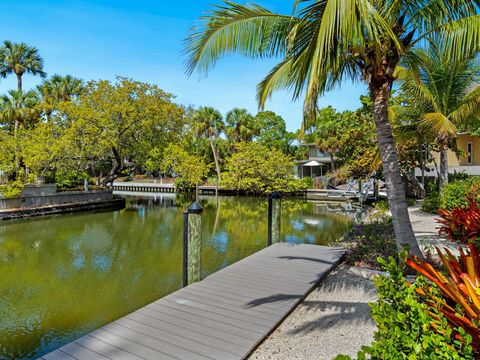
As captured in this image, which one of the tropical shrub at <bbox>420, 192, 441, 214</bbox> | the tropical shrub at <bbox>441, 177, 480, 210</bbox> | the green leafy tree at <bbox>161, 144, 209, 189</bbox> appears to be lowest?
the tropical shrub at <bbox>420, 192, 441, 214</bbox>

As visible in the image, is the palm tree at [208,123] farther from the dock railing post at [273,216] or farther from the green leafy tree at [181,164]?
the dock railing post at [273,216]

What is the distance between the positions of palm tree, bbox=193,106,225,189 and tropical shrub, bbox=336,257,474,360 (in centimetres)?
3225

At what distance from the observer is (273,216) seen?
27.3 feet

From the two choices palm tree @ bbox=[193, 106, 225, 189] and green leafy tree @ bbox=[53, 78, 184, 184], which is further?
palm tree @ bbox=[193, 106, 225, 189]

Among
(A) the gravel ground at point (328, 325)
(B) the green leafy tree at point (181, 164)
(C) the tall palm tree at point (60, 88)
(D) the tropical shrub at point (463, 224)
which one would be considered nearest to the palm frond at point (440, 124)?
(D) the tropical shrub at point (463, 224)

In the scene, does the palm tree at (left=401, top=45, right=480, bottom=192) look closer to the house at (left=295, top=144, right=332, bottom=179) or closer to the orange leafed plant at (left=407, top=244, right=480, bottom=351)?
the orange leafed plant at (left=407, top=244, right=480, bottom=351)

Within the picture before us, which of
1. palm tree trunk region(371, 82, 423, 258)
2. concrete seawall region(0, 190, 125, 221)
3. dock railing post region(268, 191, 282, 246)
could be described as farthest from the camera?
concrete seawall region(0, 190, 125, 221)

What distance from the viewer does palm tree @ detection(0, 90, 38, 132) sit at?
24.1 m

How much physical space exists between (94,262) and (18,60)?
24071 mm

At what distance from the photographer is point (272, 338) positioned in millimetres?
3615

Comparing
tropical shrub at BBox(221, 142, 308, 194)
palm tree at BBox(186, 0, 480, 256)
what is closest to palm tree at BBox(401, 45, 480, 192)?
palm tree at BBox(186, 0, 480, 256)

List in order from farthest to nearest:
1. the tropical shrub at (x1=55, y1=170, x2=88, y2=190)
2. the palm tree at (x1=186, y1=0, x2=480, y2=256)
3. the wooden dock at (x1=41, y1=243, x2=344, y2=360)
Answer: the tropical shrub at (x1=55, y1=170, x2=88, y2=190) → the palm tree at (x1=186, y1=0, x2=480, y2=256) → the wooden dock at (x1=41, y1=243, x2=344, y2=360)

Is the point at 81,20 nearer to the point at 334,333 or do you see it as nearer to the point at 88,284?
the point at 88,284

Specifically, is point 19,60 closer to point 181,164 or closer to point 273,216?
point 181,164
